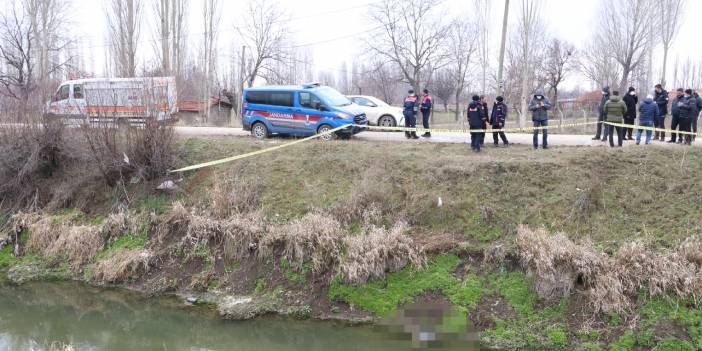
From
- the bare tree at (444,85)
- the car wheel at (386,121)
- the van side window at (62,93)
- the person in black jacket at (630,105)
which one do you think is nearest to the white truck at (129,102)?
the van side window at (62,93)

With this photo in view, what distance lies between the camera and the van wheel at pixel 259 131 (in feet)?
53.6

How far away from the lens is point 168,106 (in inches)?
522

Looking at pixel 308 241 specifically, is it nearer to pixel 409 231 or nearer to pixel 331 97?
pixel 409 231

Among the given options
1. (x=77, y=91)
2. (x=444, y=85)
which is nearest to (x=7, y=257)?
(x=77, y=91)

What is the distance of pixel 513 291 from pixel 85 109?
1125cm

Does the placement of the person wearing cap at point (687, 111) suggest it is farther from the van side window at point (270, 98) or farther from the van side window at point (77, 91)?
the van side window at point (77, 91)

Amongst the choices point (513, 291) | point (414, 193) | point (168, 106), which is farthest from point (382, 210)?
point (168, 106)

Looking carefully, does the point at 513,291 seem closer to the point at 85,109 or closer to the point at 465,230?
the point at 465,230

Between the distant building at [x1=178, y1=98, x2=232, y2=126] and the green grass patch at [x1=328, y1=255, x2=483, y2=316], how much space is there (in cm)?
2598

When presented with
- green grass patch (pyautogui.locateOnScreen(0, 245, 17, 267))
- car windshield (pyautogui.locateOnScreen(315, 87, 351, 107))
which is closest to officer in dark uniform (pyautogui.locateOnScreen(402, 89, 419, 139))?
car windshield (pyautogui.locateOnScreen(315, 87, 351, 107))

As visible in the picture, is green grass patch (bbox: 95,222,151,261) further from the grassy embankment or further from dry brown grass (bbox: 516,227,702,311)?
dry brown grass (bbox: 516,227,702,311)

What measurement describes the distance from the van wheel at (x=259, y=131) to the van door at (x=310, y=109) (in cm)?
142

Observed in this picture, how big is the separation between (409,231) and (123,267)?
6105 mm

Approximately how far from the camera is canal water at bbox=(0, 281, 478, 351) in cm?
853
